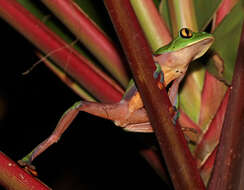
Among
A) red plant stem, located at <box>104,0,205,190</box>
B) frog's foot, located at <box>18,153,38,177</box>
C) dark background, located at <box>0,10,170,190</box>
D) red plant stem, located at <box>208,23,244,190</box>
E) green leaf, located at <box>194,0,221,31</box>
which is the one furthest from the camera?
dark background, located at <box>0,10,170,190</box>

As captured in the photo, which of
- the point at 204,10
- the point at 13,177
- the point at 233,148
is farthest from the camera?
the point at 204,10

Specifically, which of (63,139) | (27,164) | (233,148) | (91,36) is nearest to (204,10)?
(91,36)

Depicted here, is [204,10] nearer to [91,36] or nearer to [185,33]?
[185,33]

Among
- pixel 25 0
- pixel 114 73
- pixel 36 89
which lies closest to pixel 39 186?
pixel 114 73

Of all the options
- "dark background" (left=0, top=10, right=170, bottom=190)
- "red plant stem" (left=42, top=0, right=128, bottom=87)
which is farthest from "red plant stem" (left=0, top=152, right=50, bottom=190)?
"dark background" (left=0, top=10, right=170, bottom=190)

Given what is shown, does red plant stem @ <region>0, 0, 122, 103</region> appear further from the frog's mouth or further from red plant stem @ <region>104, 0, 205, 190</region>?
red plant stem @ <region>104, 0, 205, 190</region>
